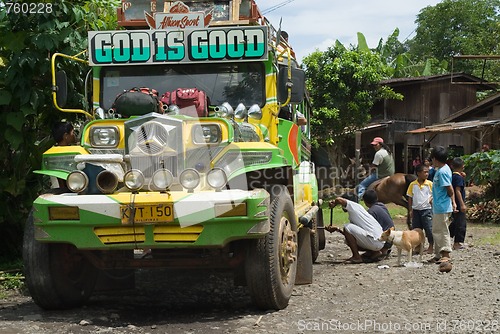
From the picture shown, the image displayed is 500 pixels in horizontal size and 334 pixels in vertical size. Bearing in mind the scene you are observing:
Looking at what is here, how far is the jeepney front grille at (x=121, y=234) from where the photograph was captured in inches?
214

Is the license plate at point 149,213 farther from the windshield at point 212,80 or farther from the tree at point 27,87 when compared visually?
the tree at point 27,87

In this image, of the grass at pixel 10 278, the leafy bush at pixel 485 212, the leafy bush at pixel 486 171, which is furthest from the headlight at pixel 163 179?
the leafy bush at pixel 485 212

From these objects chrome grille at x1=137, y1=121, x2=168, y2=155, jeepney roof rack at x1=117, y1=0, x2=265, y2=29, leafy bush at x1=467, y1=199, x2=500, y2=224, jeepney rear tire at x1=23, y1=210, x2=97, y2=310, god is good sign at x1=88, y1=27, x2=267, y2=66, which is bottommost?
leafy bush at x1=467, y1=199, x2=500, y2=224

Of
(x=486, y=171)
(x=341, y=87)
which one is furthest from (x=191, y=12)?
(x=341, y=87)

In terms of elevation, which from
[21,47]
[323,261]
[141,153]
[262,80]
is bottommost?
[323,261]

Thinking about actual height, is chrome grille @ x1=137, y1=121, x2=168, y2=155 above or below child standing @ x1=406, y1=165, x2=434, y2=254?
above

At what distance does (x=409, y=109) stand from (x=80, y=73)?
21.3 meters

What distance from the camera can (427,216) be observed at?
Answer: 9953 millimetres

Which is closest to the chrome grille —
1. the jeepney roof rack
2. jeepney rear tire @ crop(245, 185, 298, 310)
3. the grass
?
jeepney rear tire @ crop(245, 185, 298, 310)

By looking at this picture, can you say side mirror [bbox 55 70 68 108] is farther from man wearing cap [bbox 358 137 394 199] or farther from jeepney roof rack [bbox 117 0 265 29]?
man wearing cap [bbox 358 137 394 199]

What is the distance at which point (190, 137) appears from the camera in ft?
19.6

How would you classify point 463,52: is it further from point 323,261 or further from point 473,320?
point 473,320

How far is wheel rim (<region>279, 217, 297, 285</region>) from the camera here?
20.1 ft

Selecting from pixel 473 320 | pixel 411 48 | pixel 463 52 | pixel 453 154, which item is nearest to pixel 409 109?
pixel 453 154
